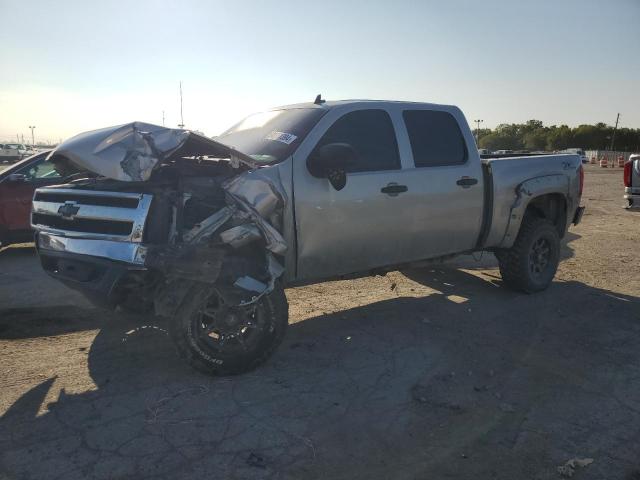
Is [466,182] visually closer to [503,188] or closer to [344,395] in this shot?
[503,188]

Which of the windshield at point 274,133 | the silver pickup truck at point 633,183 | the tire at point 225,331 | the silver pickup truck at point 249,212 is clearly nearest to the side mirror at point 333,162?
the silver pickup truck at point 249,212

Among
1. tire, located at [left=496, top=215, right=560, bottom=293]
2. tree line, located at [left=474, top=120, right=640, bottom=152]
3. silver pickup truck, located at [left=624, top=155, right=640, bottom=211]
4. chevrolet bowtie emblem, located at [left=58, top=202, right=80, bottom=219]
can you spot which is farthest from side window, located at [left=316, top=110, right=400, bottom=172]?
tree line, located at [left=474, top=120, right=640, bottom=152]

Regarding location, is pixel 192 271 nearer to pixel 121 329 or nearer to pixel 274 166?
pixel 274 166

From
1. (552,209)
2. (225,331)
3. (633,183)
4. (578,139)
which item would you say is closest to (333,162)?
(225,331)

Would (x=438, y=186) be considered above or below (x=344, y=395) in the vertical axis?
above

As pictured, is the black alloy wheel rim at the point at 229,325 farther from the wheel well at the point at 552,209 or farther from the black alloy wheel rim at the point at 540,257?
the wheel well at the point at 552,209

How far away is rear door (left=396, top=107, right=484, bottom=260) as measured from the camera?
497 centimetres

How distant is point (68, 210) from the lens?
12.3 ft

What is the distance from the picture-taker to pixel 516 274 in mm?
6133

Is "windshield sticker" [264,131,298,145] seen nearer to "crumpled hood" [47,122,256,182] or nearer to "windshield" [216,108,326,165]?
"windshield" [216,108,326,165]

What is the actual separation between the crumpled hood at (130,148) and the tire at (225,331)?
93cm

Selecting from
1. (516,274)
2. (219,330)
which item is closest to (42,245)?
(219,330)

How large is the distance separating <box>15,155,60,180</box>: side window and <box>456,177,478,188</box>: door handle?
20.6ft

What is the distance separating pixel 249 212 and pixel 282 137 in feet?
3.40
